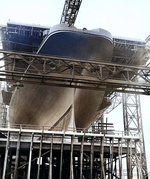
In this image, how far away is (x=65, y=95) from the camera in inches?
730

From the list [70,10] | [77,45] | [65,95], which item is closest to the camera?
[77,45]

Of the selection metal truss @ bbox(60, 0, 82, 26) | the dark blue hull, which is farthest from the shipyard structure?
metal truss @ bbox(60, 0, 82, 26)

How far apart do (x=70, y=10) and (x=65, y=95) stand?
11202 mm

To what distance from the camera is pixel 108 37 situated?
1647cm

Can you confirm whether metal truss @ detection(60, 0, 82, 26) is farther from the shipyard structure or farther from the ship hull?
the ship hull

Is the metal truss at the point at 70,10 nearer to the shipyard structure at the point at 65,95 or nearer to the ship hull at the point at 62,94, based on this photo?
the shipyard structure at the point at 65,95

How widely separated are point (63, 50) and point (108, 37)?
3.70 m

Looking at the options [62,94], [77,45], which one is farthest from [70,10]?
[62,94]

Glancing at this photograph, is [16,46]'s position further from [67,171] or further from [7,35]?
[67,171]

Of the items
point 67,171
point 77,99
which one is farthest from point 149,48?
point 67,171

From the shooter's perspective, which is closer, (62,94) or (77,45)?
(77,45)

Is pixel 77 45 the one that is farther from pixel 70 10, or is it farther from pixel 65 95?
pixel 70 10

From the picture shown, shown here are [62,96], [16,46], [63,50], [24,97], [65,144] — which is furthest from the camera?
[16,46]

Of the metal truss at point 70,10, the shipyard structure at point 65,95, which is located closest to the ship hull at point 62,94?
the shipyard structure at point 65,95
